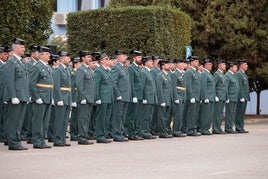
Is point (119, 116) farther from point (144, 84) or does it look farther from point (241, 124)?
point (241, 124)

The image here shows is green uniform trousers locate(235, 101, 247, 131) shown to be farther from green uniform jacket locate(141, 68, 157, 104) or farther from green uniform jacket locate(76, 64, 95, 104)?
green uniform jacket locate(76, 64, 95, 104)

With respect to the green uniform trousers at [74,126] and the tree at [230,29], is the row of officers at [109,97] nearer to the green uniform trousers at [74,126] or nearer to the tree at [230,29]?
the green uniform trousers at [74,126]

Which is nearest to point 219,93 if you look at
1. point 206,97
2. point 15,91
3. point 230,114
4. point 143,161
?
point 206,97

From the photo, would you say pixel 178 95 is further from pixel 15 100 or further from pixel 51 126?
pixel 15 100

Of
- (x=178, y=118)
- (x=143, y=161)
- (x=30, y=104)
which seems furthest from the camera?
(x=178, y=118)

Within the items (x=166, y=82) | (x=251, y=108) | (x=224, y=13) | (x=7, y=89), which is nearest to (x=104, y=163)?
(x=7, y=89)

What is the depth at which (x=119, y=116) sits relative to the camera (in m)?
22.7

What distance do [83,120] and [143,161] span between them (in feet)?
16.3

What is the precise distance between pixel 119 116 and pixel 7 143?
3354 millimetres

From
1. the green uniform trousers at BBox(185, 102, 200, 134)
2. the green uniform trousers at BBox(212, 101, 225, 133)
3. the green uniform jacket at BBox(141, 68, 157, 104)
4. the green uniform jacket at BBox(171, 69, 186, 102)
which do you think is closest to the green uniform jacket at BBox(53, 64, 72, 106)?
the green uniform jacket at BBox(141, 68, 157, 104)

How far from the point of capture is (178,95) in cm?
2520

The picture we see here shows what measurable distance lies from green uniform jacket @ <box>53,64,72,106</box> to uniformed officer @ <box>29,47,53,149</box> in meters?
0.58

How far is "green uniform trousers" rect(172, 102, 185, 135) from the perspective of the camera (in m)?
25.3

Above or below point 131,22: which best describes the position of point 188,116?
below
